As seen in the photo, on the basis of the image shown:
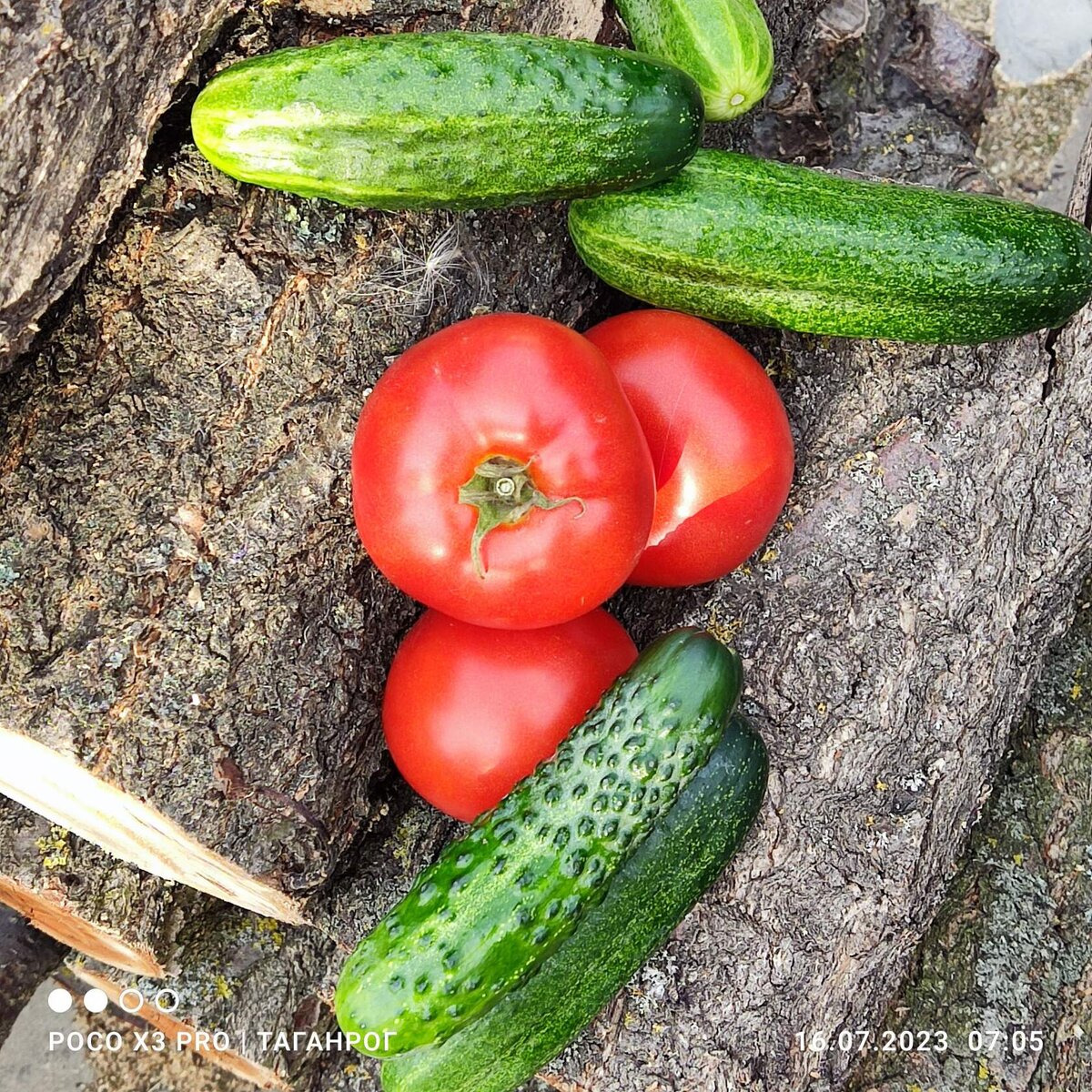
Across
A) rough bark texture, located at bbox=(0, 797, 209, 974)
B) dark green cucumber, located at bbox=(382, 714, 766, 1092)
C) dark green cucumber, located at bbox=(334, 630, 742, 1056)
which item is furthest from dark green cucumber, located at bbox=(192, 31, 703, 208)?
rough bark texture, located at bbox=(0, 797, 209, 974)

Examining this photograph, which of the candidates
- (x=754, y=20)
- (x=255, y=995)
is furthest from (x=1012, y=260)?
(x=255, y=995)

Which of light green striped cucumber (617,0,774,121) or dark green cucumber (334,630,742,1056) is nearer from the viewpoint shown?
dark green cucumber (334,630,742,1056)

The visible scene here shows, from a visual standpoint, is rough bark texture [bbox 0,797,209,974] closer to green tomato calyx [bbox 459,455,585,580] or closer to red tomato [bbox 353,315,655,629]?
red tomato [bbox 353,315,655,629]

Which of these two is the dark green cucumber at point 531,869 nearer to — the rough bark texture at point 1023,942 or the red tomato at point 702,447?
the red tomato at point 702,447

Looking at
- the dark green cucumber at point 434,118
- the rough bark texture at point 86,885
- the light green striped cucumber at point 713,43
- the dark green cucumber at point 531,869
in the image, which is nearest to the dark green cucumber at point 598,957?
the dark green cucumber at point 531,869

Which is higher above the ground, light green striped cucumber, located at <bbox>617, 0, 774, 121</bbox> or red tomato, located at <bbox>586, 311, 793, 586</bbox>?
light green striped cucumber, located at <bbox>617, 0, 774, 121</bbox>

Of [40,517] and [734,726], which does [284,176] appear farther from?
[734,726]
